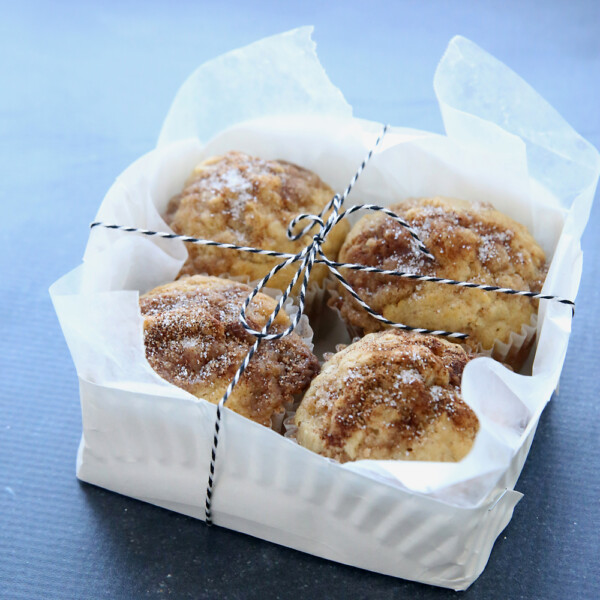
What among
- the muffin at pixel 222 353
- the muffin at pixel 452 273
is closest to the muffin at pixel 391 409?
the muffin at pixel 222 353

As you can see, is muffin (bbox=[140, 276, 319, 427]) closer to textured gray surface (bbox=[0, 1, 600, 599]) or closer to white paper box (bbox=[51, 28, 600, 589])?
white paper box (bbox=[51, 28, 600, 589])

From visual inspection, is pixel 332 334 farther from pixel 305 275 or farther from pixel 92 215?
pixel 92 215

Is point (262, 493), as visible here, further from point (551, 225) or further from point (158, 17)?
point (158, 17)

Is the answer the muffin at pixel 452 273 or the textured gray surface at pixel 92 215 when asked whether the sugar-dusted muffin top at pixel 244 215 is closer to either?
the muffin at pixel 452 273

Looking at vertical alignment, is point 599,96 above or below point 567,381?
above

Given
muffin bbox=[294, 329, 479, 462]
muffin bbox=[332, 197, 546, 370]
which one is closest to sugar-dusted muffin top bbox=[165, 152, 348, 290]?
muffin bbox=[332, 197, 546, 370]

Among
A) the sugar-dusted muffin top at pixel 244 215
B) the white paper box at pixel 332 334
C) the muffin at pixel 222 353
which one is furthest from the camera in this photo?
the sugar-dusted muffin top at pixel 244 215

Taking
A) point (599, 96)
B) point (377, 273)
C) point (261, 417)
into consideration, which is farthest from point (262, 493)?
point (599, 96)
